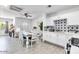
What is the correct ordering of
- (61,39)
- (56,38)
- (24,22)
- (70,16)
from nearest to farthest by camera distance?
1. (70,16)
2. (61,39)
3. (56,38)
4. (24,22)

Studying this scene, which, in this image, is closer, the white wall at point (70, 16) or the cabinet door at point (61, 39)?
the white wall at point (70, 16)

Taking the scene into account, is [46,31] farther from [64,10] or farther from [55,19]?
[64,10]

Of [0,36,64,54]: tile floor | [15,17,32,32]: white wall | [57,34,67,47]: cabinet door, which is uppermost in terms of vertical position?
[15,17,32,32]: white wall

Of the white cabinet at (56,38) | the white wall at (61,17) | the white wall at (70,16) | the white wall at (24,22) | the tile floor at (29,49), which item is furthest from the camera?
the white wall at (24,22)

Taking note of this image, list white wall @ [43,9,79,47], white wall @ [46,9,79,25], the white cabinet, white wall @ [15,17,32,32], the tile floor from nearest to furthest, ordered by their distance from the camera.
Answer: the tile floor → white wall @ [46,9,79,25] → white wall @ [43,9,79,47] → the white cabinet → white wall @ [15,17,32,32]

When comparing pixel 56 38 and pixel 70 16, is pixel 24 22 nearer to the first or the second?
pixel 56 38

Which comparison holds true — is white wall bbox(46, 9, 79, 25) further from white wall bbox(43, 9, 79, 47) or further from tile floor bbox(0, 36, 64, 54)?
tile floor bbox(0, 36, 64, 54)

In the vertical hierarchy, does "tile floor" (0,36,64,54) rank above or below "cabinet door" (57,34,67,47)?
below

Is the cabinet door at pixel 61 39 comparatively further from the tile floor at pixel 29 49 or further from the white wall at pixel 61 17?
the tile floor at pixel 29 49

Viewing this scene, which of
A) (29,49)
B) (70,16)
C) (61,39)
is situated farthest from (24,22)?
(70,16)

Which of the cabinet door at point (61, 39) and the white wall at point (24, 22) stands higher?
the white wall at point (24, 22)

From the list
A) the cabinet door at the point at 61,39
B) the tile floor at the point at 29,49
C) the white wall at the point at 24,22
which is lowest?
the tile floor at the point at 29,49

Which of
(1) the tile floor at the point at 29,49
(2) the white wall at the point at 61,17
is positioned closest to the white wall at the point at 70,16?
(2) the white wall at the point at 61,17

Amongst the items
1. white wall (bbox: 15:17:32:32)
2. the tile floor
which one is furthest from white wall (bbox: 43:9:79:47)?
white wall (bbox: 15:17:32:32)
